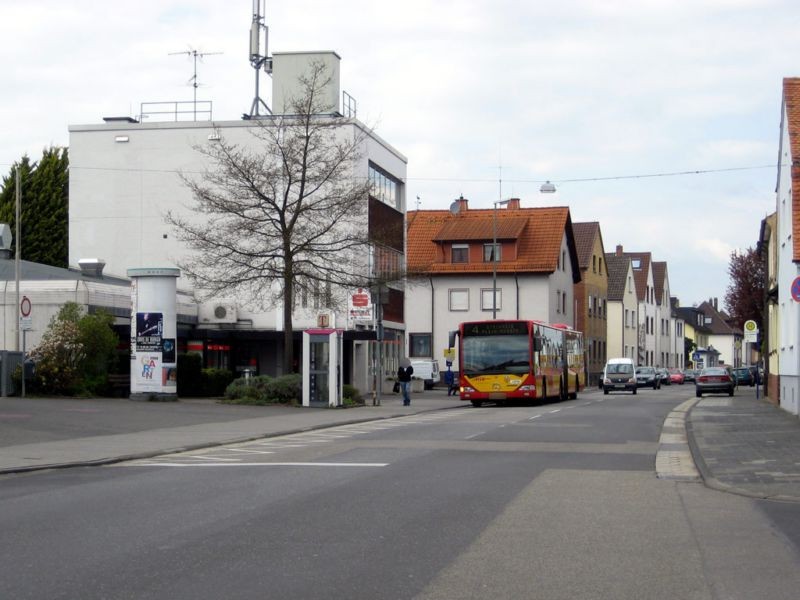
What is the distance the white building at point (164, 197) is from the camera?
5034 centimetres

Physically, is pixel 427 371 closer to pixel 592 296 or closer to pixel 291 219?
pixel 291 219

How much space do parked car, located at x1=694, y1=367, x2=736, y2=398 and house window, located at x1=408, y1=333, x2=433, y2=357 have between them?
21.9 m

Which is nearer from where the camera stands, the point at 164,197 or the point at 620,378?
the point at 164,197

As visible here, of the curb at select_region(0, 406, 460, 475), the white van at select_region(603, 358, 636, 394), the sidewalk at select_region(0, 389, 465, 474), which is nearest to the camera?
the curb at select_region(0, 406, 460, 475)

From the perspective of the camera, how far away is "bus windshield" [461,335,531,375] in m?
40.4

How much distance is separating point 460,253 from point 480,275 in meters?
2.16

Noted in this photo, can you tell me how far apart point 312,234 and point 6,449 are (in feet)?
66.3

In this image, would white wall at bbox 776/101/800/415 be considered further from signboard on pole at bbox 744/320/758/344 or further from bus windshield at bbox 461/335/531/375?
bus windshield at bbox 461/335/531/375

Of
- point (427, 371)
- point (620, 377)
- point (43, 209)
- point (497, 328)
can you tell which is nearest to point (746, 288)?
point (620, 377)

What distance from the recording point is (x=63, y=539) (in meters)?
9.86

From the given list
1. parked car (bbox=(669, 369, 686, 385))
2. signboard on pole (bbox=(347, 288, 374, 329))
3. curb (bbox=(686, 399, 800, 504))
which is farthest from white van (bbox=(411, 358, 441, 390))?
curb (bbox=(686, 399, 800, 504))

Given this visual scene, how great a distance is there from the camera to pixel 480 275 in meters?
73.6

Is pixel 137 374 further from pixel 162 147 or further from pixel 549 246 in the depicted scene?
pixel 549 246

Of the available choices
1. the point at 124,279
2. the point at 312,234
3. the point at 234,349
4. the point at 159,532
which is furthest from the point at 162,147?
the point at 159,532
